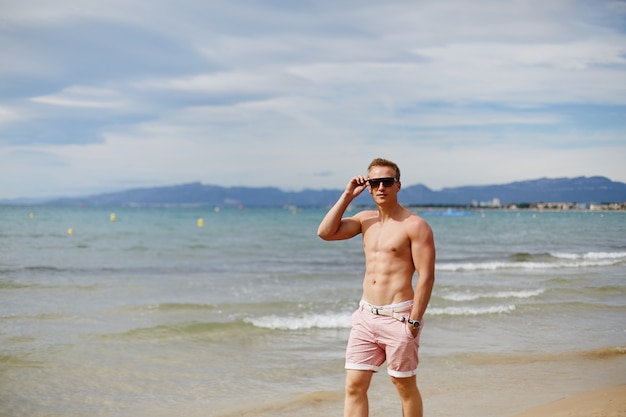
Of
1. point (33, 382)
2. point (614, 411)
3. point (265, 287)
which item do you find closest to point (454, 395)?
point (614, 411)

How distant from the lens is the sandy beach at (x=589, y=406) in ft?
19.2

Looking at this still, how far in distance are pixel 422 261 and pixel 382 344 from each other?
0.68 meters

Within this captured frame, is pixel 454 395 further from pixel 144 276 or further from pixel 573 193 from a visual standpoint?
pixel 573 193

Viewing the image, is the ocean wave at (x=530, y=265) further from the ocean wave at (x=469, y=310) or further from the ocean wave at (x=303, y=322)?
the ocean wave at (x=303, y=322)

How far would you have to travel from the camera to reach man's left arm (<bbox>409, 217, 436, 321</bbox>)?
178 inches

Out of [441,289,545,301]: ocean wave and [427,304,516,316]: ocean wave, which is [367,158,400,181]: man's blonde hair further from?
[441,289,545,301]: ocean wave

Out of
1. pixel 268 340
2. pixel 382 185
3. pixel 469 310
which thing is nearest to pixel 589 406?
pixel 382 185

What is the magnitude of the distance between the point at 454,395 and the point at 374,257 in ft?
11.1

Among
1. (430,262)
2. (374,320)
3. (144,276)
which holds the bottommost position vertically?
(144,276)

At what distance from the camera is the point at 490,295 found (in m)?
16.2

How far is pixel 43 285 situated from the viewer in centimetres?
1795

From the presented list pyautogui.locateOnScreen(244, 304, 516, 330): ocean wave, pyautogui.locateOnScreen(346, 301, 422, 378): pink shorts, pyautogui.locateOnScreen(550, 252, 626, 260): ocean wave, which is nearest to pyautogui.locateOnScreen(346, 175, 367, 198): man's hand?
pyautogui.locateOnScreen(346, 301, 422, 378): pink shorts

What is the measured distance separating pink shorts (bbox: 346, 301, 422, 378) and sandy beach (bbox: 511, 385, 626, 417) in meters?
2.28

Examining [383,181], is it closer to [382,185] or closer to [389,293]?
[382,185]
